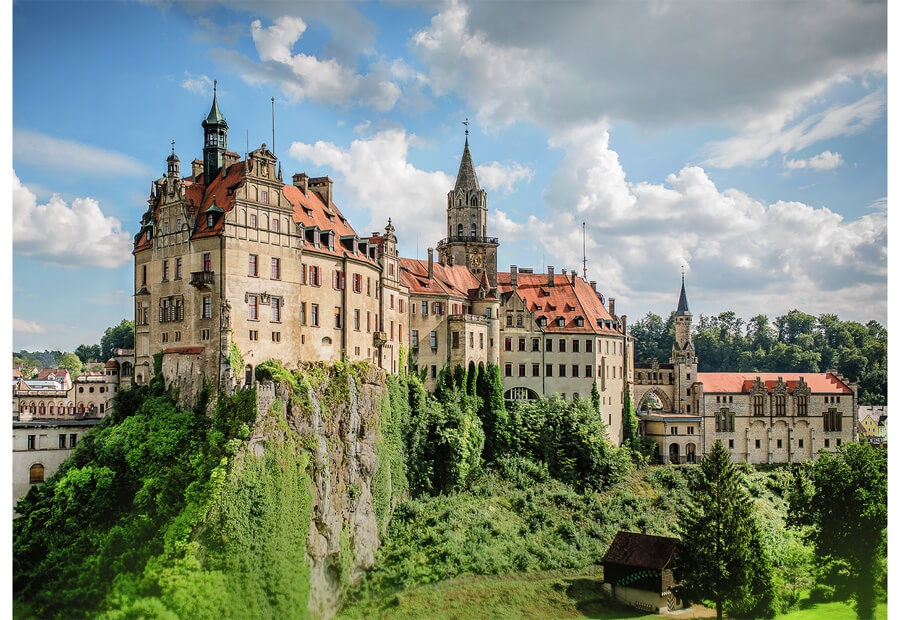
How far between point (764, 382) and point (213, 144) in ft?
186

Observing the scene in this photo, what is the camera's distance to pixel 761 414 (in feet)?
256

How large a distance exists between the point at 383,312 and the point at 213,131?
16.7 m

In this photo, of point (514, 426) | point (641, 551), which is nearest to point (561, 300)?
point (514, 426)

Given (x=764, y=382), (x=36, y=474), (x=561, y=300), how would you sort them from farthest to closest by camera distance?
(x=764, y=382) < (x=561, y=300) < (x=36, y=474)

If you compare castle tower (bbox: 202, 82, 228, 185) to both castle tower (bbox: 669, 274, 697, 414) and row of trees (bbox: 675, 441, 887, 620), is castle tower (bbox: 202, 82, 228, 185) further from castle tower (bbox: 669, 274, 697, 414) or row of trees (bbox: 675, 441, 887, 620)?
castle tower (bbox: 669, 274, 697, 414)

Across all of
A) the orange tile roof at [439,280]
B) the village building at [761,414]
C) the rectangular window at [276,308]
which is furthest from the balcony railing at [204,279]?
the village building at [761,414]

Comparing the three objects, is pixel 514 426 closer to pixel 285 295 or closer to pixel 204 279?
pixel 285 295

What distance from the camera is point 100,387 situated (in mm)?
54469

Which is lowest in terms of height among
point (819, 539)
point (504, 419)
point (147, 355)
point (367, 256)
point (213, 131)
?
point (819, 539)

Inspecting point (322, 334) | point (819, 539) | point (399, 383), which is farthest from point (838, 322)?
point (322, 334)

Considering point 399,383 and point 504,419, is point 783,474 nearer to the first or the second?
point 504,419

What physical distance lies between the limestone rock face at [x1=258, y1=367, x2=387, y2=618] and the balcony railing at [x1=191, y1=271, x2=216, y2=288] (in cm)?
693

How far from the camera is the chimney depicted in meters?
54.7

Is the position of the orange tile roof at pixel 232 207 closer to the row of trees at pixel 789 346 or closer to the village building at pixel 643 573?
the village building at pixel 643 573
